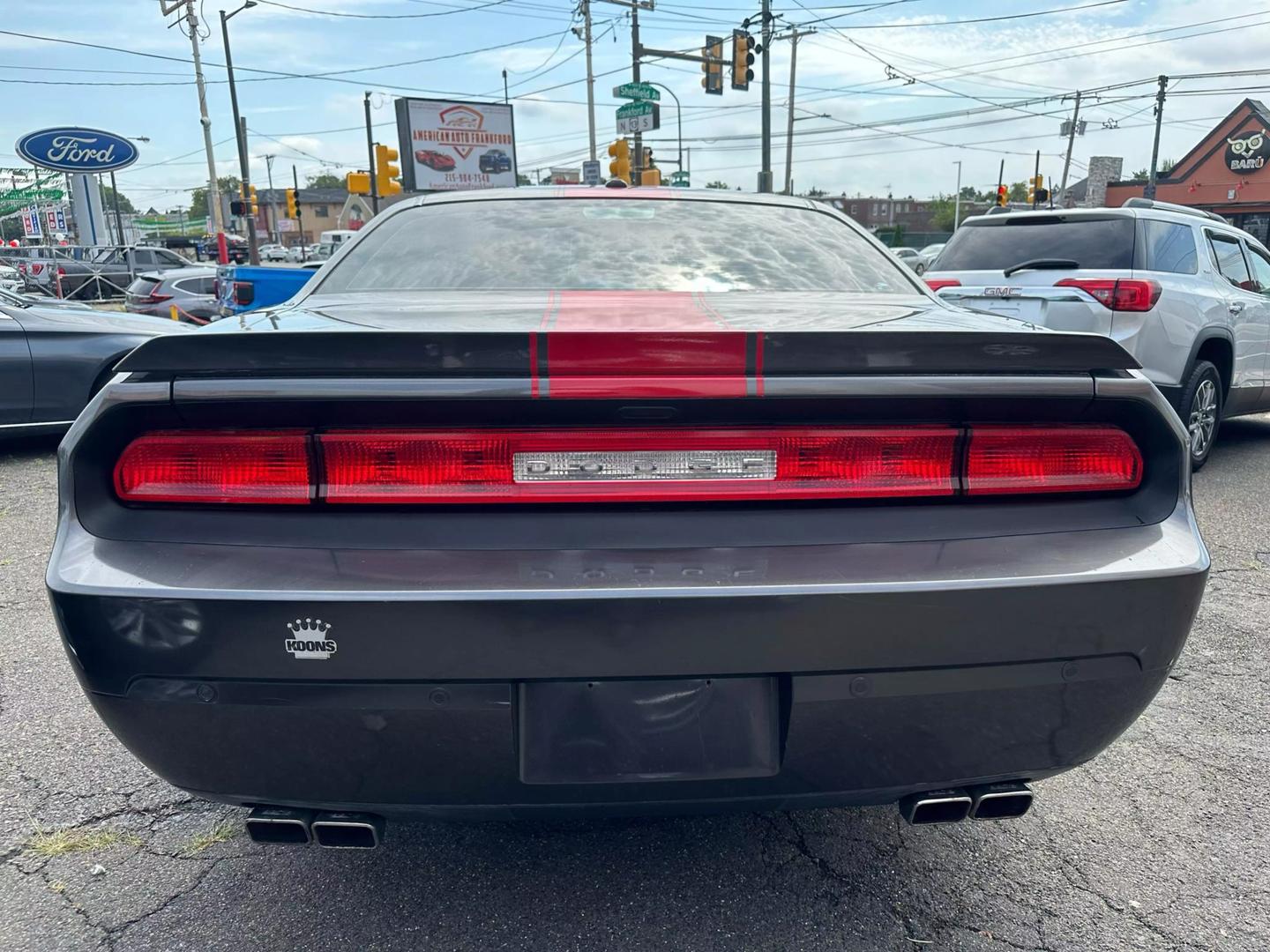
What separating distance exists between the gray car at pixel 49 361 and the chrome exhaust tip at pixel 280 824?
583 centimetres

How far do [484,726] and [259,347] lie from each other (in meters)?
0.76

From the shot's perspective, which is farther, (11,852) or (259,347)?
(11,852)

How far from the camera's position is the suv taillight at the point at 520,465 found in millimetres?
1667

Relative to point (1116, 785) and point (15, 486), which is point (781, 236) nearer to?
point (1116, 785)

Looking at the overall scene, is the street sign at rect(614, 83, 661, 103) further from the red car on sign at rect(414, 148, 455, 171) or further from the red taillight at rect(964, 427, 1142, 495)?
the red taillight at rect(964, 427, 1142, 495)

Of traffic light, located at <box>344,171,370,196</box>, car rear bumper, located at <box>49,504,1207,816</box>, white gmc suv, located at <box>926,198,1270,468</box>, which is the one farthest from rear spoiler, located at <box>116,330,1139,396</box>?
traffic light, located at <box>344,171,370,196</box>

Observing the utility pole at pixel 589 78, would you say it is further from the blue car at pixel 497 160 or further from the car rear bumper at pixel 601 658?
the car rear bumper at pixel 601 658

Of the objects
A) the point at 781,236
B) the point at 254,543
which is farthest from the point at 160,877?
the point at 781,236

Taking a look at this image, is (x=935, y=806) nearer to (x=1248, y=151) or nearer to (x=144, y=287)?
(x=144, y=287)

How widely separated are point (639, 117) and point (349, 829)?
2550 cm

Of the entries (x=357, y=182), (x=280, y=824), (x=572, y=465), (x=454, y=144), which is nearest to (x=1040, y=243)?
(x=572, y=465)


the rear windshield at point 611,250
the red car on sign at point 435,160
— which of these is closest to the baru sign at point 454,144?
the red car on sign at point 435,160

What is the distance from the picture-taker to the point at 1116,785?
264 cm

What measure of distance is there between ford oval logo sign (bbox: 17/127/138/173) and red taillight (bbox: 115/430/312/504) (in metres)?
31.3
